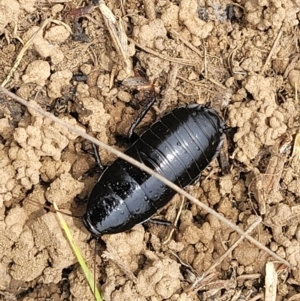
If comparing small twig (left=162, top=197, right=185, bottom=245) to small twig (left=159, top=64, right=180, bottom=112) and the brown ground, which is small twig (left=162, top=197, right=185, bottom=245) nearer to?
the brown ground

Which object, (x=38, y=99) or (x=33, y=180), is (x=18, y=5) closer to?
(x=38, y=99)

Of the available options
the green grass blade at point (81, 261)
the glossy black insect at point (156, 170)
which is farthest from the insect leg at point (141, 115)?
the green grass blade at point (81, 261)

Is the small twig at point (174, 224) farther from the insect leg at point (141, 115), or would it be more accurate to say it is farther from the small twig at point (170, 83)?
the small twig at point (170, 83)

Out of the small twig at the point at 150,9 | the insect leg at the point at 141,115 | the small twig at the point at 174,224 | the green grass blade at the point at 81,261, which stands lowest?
the small twig at the point at 174,224

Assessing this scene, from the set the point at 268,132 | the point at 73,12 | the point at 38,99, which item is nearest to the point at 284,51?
the point at 268,132

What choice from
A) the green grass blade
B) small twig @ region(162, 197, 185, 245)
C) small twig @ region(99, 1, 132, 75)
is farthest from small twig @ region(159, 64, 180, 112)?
the green grass blade

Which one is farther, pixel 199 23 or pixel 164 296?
pixel 199 23
